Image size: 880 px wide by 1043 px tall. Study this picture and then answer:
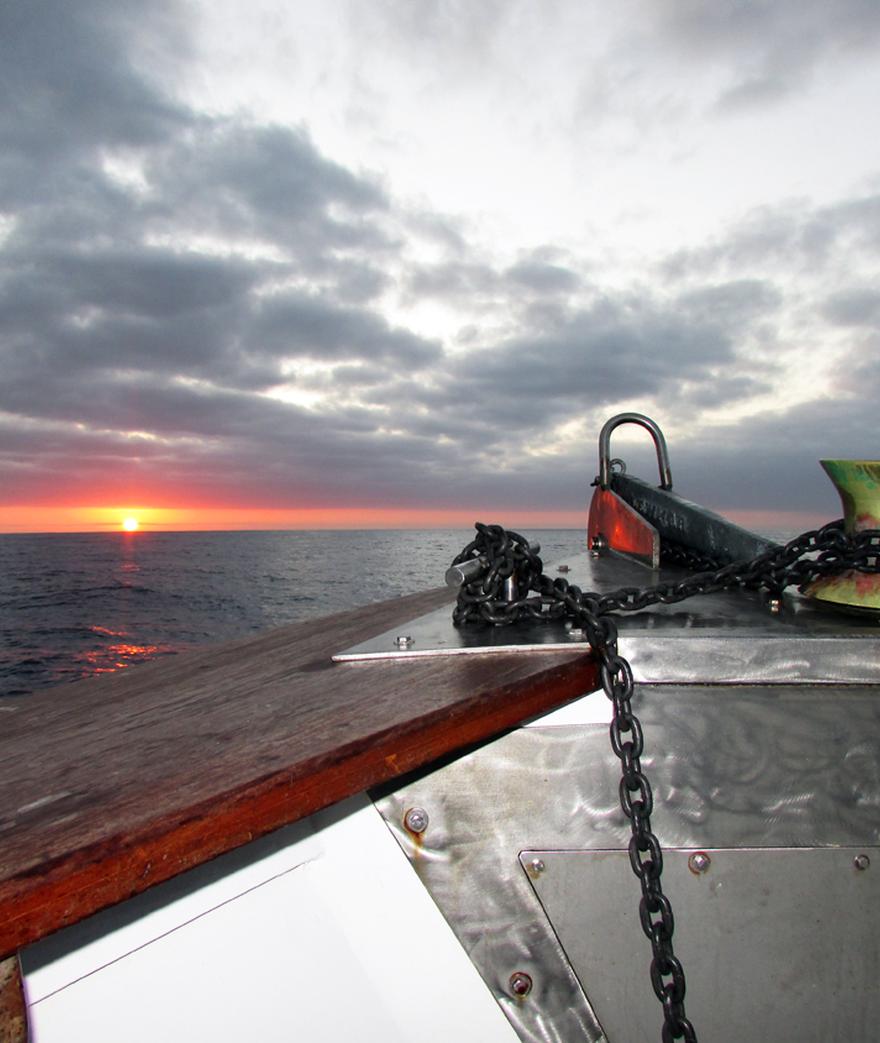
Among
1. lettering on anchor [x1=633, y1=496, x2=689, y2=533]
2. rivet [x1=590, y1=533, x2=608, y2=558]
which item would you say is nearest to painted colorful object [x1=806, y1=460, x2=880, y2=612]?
lettering on anchor [x1=633, y1=496, x2=689, y2=533]

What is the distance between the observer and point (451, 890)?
1.13 meters

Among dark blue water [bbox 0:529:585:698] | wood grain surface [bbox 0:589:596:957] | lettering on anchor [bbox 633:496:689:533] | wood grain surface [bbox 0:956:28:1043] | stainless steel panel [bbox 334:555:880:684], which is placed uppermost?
lettering on anchor [bbox 633:496:689:533]

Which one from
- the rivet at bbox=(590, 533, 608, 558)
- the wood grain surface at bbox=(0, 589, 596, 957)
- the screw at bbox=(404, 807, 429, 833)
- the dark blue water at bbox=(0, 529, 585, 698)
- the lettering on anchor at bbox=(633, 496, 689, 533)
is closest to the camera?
the wood grain surface at bbox=(0, 589, 596, 957)

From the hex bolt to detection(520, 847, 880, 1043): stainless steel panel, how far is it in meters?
0.08

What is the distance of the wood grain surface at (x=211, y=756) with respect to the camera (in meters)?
0.65

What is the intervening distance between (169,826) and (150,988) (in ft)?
1.18

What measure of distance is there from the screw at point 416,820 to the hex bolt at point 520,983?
0.91 feet

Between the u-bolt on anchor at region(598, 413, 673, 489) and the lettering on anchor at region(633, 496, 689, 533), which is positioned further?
the u-bolt on anchor at region(598, 413, 673, 489)

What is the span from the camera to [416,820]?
44.3 inches

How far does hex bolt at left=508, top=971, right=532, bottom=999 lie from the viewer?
1.14m

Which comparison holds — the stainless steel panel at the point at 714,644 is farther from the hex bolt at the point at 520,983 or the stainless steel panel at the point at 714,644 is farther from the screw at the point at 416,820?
the hex bolt at the point at 520,983

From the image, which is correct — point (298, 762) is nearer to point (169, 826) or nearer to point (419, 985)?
point (169, 826)

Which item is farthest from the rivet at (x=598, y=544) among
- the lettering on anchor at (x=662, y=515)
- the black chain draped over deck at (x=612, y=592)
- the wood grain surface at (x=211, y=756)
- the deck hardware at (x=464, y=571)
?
the wood grain surface at (x=211, y=756)

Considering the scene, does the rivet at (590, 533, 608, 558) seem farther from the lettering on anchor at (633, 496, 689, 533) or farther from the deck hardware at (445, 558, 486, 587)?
the deck hardware at (445, 558, 486, 587)
